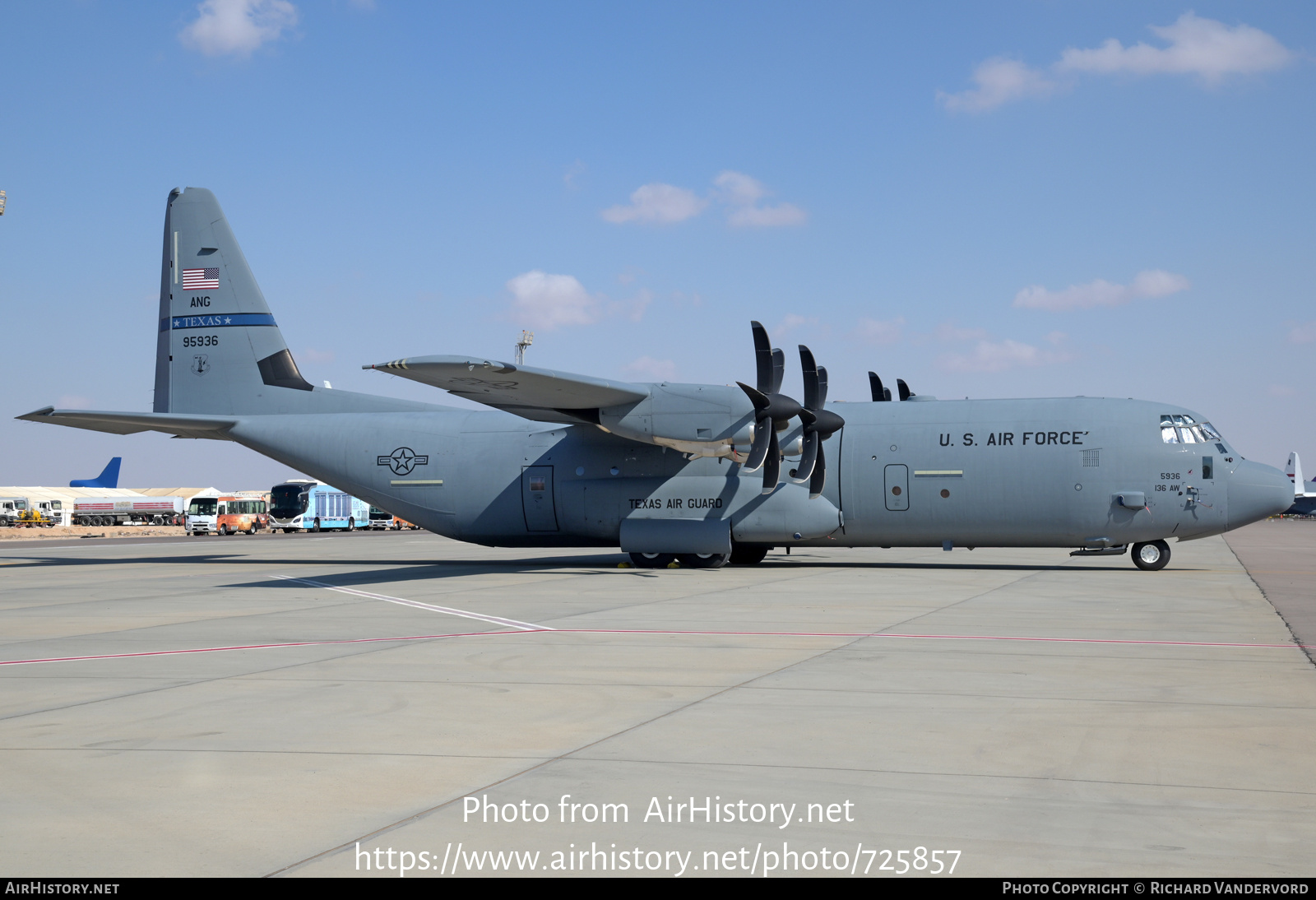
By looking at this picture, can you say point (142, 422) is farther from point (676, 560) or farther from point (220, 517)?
point (220, 517)

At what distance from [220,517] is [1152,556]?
60.0m

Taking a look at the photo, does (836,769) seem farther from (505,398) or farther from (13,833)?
(505,398)

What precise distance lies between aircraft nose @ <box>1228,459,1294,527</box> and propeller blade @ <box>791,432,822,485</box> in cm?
869

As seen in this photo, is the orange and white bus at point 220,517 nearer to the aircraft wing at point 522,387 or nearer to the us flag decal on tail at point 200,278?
the us flag decal on tail at point 200,278

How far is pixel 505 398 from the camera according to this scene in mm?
22969

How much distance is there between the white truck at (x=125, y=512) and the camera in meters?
111

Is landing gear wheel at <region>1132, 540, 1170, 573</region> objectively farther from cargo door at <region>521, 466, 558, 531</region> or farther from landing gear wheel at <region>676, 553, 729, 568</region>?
cargo door at <region>521, 466, 558, 531</region>

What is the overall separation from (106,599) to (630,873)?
16.6 m

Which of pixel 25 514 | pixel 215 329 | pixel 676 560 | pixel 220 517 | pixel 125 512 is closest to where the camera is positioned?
pixel 676 560

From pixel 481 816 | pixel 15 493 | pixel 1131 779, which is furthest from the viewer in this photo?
pixel 15 493

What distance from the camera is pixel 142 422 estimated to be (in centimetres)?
2617

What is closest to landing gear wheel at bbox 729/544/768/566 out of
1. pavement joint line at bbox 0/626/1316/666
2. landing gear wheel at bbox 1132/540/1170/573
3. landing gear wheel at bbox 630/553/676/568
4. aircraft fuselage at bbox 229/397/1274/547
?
landing gear wheel at bbox 630/553/676/568

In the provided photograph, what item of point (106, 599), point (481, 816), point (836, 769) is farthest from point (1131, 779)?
point (106, 599)

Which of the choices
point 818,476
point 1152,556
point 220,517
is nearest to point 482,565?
point 818,476
